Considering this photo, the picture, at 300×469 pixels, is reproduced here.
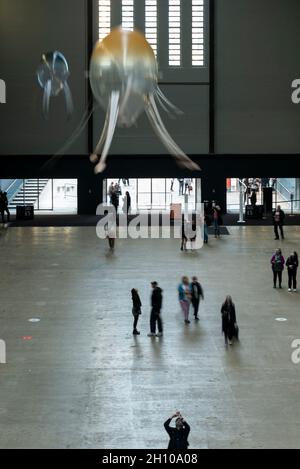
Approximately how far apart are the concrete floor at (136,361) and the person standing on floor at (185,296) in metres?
0.39

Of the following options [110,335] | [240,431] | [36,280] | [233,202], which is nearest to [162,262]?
[36,280]

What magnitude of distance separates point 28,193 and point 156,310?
1066 inches

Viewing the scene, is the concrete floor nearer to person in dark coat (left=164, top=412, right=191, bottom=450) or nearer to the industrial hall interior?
the industrial hall interior

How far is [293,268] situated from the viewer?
69.7 feet

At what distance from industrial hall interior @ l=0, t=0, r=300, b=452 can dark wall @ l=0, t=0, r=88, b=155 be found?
0.23ft

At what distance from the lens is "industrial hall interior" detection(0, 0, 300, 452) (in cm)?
1288

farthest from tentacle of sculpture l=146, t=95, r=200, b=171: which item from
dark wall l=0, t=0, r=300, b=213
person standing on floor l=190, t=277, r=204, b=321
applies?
dark wall l=0, t=0, r=300, b=213

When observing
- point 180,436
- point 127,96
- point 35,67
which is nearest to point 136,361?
point 180,436

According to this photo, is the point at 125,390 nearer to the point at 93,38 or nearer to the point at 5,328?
the point at 5,328

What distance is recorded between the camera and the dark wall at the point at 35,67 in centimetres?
3834

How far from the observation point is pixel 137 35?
13039mm

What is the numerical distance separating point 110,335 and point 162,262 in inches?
349

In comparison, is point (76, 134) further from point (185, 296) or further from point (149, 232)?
point (185, 296)

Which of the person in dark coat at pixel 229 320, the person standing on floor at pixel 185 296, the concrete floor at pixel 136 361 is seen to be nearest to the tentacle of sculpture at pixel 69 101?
the concrete floor at pixel 136 361
